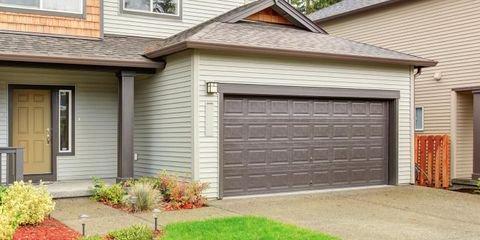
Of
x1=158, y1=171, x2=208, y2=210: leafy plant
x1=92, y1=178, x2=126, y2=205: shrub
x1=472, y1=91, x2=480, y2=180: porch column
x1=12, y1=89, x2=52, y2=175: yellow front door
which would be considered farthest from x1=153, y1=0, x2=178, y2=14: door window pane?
x1=472, y1=91, x2=480, y2=180: porch column

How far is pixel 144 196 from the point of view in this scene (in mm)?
9984

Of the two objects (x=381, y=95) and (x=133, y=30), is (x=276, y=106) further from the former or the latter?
(x=133, y=30)

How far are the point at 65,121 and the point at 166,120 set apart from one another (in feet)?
8.93

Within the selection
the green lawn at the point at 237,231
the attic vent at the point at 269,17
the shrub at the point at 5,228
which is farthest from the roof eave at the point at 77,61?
the green lawn at the point at 237,231

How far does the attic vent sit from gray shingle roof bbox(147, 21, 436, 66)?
17cm

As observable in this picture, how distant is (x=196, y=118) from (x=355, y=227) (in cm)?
404

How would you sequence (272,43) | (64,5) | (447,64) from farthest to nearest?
(447,64) < (64,5) < (272,43)

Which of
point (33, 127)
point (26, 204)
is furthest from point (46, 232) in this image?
point (33, 127)

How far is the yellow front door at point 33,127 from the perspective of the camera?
1276 centimetres

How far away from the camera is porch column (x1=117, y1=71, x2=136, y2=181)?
12.1 m

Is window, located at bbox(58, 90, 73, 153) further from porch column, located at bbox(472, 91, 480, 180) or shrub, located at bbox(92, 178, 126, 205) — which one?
porch column, located at bbox(472, 91, 480, 180)

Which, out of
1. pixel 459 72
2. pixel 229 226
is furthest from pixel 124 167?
pixel 459 72

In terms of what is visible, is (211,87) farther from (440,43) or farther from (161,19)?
(440,43)

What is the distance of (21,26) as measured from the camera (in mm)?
12266
